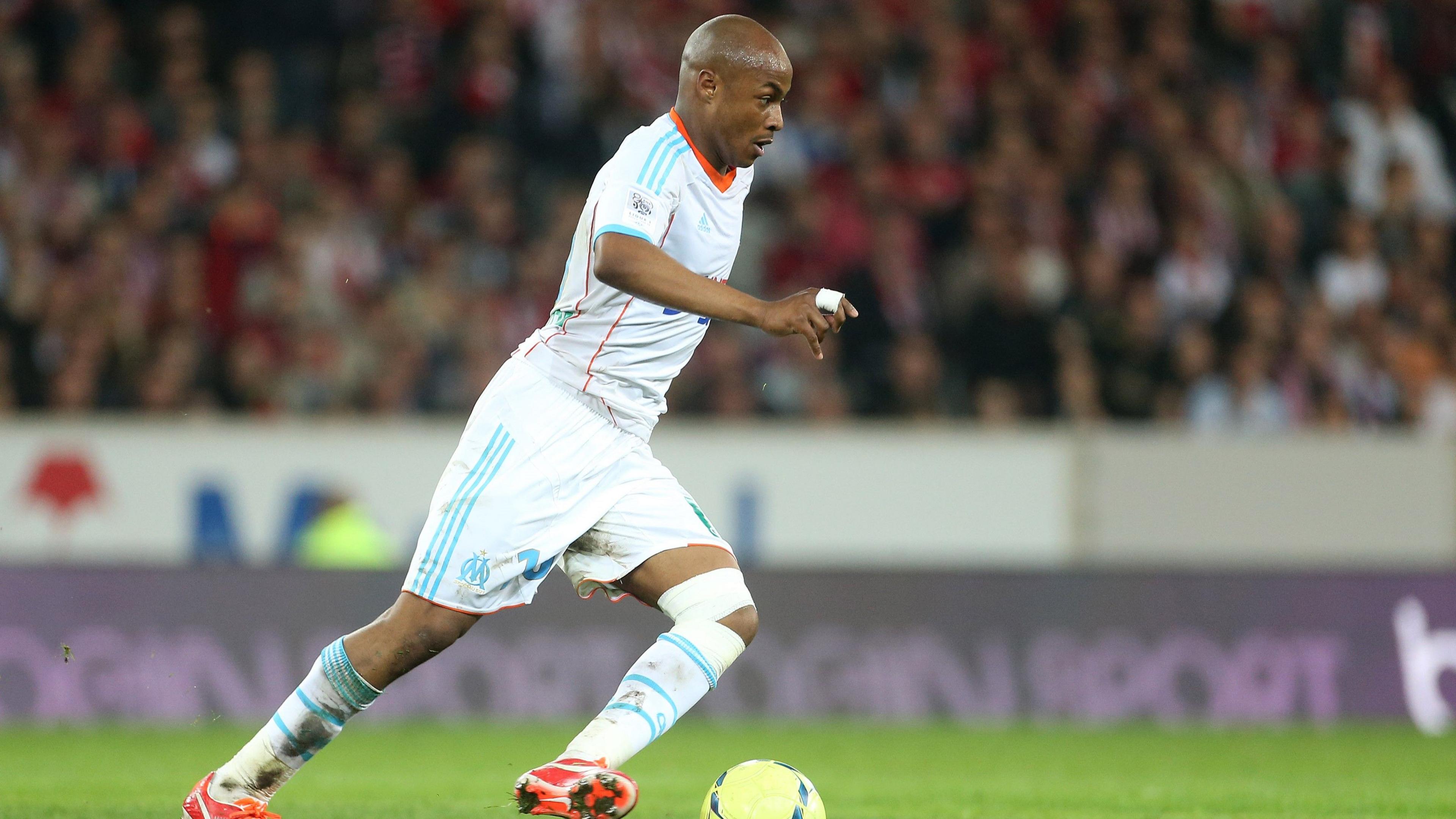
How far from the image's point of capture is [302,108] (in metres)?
13.5

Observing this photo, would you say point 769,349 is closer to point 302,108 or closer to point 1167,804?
point 302,108

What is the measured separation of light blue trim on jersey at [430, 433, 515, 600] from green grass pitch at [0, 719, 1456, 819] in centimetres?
140

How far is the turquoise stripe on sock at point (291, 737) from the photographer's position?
5.16 metres

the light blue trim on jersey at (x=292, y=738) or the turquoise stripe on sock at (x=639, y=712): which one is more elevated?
the turquoise stripe on sock at (x=639, y=712)

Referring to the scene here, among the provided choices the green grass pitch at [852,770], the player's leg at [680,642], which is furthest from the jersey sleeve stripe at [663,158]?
the green grass pitch at [852,770]

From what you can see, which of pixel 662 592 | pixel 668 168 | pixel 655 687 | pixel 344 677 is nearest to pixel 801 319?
pixel 668 168

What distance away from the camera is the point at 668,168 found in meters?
5.02

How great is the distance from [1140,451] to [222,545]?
6.05 meters

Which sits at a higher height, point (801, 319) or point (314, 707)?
point (801, 319)

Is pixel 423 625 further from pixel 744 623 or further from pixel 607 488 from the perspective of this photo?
pixel 744 623

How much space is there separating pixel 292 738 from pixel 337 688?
211mm

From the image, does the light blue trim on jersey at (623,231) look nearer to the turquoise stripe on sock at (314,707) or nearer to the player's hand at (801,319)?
the player's hand at (801,319)

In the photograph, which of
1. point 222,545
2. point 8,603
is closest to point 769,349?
point 222,545

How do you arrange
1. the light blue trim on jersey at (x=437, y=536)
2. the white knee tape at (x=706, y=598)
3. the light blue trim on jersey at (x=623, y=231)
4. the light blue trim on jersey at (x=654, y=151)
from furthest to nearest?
the white knee tape at (x=706, y=598), the light blue trim on jersey at (x=437, y=536), the light blue trim on jersey at (x=654, y=151), the light blue trim on jersey at (x=623, y=231)
